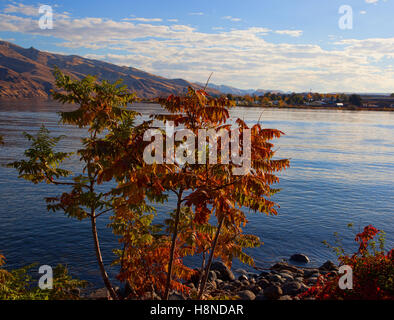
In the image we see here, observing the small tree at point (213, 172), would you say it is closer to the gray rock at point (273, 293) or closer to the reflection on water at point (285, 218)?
the gray rock at point (273, 293)

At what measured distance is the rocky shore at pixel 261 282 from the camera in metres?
15.4

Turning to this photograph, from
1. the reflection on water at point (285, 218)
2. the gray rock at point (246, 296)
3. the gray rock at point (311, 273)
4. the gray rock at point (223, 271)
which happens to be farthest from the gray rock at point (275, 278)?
the gray rock at point (246, 296)

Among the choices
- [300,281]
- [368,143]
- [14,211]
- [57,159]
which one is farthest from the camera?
[368,143]

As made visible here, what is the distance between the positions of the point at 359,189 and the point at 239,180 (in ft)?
119

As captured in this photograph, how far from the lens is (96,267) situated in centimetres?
2019

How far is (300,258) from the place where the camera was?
22203mm

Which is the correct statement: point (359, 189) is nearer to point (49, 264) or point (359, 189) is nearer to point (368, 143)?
point (49, 264)

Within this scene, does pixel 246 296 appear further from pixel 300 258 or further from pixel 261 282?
pixel 300 258

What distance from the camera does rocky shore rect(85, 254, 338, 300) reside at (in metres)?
15.4

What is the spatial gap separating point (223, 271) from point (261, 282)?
282 cm

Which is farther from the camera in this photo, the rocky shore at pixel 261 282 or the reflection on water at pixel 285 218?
the reflection on water at pixel 285 218

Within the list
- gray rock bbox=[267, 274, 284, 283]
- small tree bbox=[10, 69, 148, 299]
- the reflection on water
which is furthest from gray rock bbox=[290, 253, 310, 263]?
small tree bbox=[10, 69, 148, 299]
